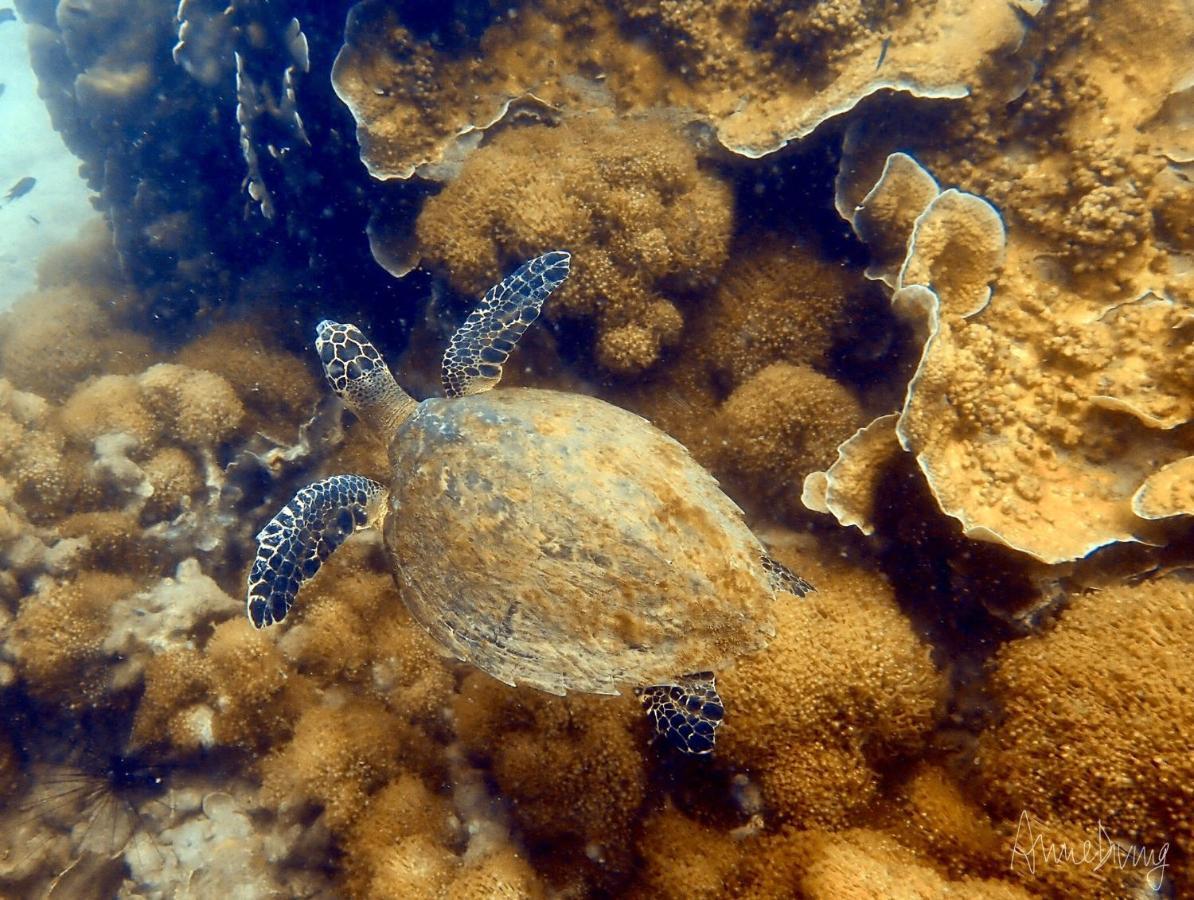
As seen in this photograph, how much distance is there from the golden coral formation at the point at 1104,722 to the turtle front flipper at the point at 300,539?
2.98 metres

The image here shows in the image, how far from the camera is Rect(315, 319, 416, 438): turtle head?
371 cm

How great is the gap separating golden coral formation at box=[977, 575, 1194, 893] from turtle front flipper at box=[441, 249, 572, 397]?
8.90ft

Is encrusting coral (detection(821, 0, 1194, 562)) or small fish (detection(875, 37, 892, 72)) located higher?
small fish (detection(875, 37, 892, 72))

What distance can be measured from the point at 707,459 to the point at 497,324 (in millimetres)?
1401

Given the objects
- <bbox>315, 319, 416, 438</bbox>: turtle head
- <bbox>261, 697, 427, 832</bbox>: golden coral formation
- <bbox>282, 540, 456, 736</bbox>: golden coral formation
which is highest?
<bbox>315, 319, 416, 438</bbox>: turtle head

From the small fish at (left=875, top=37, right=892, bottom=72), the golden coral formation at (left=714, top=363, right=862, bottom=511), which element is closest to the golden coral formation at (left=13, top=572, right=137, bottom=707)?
the golden coral formation at (left=714, top=363, right=862, bottom=511)

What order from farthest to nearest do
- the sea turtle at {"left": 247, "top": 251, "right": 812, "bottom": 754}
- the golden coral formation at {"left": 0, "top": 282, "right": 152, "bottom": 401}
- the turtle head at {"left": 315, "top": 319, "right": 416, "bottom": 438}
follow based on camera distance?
1. the golden coral formation at {"left": 0, "top": 282, "right": 152, "bottom": 401}
2. the turtle head at {"left": 315, "top": 319, "right": 416, "bottom": 438}
3. the sea turtle at {"left": 247, "top": 251, "right": 812, "bottom": 754}

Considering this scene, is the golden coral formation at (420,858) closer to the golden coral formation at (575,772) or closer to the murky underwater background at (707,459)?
the murky underwater background at (707,459)

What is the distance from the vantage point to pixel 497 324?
3553mm

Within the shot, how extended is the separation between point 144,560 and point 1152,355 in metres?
5.20

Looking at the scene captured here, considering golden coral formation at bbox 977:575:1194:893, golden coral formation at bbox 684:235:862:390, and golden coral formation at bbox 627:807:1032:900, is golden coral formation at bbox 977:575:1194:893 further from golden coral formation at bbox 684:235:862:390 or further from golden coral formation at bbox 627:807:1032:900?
golden coral formation at bbox 684:235:862:390

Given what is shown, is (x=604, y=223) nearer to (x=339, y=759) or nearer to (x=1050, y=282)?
(x=1050, y=282)

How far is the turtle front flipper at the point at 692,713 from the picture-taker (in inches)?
96.4

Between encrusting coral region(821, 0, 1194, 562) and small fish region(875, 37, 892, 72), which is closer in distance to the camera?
encrusting coral region(821, 0, 1194, 562)
